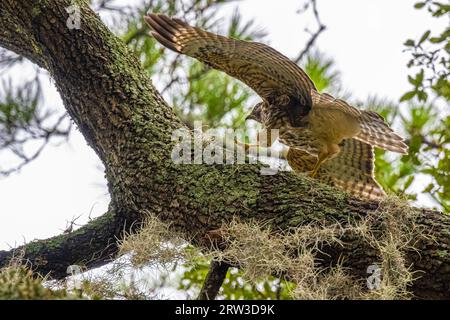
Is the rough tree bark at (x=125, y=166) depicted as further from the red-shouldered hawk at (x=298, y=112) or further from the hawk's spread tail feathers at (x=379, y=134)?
the hawk's spread tail feathers at (x=379, y=134)

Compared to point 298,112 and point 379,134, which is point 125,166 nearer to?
point 298,112

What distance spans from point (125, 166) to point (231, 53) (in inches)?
24.7

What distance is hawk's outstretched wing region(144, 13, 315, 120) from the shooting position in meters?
2.77

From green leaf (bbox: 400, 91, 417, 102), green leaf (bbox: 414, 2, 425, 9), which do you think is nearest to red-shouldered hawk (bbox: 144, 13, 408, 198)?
green leaf (bbox: 400, 91, 417, 102)

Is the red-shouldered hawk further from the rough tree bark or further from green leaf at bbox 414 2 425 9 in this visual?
green leaf at bbox 414 2 425 9

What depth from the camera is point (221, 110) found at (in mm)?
3719

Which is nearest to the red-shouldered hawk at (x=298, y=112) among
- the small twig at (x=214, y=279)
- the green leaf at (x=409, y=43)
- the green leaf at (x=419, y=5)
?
the green leaf at (x=409, y=43)

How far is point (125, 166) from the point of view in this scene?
2.59 meters

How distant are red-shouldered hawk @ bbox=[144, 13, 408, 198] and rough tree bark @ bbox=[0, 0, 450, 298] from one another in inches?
10.0

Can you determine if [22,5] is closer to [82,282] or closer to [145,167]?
[145,167]

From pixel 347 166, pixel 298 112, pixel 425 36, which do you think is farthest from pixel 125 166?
pixel 425 36
